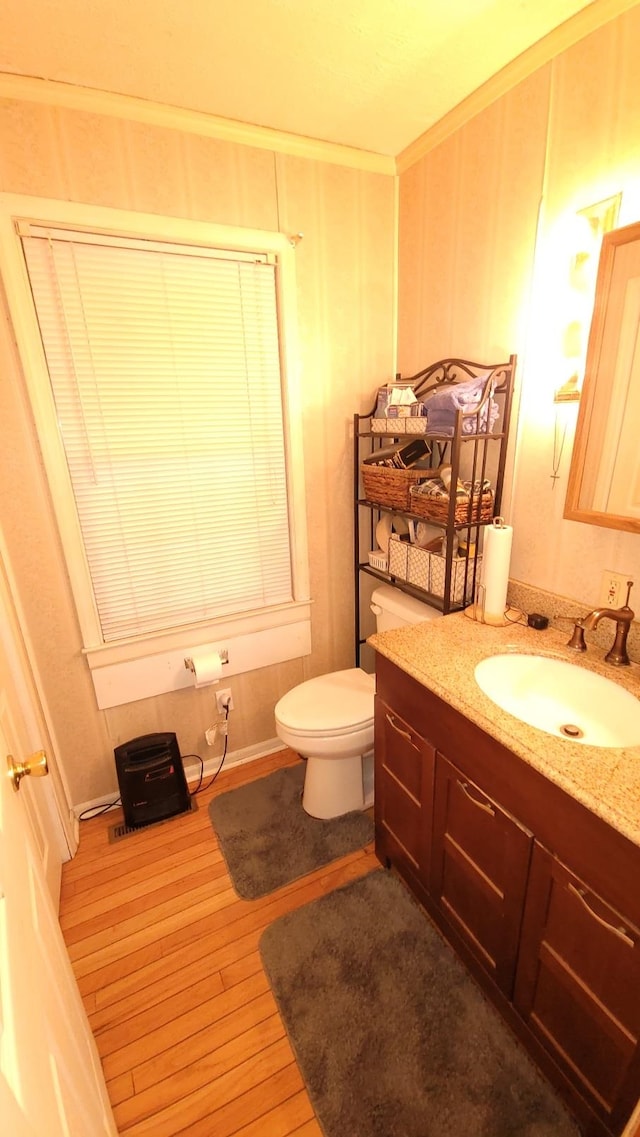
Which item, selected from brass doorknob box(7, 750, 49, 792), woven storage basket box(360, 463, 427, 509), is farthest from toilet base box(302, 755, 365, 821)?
brass doorknob box(7, 750, 49, 792)

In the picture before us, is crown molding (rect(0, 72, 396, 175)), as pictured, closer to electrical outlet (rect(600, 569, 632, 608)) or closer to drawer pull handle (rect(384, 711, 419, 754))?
electrical outlet (rect(600, 569, 632, 608))

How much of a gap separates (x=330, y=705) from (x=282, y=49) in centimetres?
203

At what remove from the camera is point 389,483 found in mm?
1860

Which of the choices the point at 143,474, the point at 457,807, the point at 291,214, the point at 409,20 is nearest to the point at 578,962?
the point at 457,807

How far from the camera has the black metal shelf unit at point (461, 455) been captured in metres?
1.54

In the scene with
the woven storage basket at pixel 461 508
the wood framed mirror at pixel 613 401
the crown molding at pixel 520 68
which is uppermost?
the crown molding at pixel 520 68

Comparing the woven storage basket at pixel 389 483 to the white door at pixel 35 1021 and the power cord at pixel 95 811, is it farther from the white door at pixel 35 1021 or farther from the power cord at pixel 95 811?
the power cord at pixel 95 811

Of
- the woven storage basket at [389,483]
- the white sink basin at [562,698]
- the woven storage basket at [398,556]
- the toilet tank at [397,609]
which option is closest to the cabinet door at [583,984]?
the white sink basin at [562,698]

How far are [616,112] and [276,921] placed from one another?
2.46m

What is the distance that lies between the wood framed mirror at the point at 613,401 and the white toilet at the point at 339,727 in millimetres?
698

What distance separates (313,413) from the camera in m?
2.03

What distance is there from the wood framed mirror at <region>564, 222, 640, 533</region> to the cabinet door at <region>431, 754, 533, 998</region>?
0.81m

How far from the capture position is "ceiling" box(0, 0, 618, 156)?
1.18 meters

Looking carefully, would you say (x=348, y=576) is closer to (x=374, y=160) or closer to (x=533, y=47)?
(x=374, y=160)
